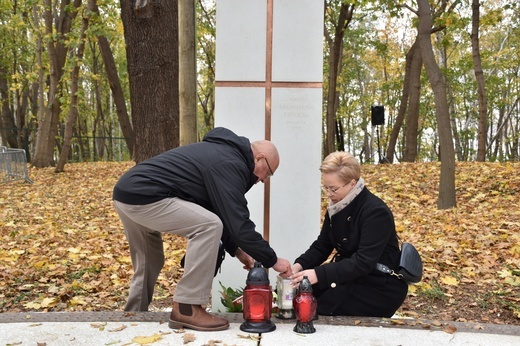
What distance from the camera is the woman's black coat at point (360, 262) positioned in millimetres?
3826

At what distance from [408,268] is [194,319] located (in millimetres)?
1428

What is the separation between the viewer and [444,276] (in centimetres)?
623

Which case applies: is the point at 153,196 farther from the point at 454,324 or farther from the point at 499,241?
the point at 499,241

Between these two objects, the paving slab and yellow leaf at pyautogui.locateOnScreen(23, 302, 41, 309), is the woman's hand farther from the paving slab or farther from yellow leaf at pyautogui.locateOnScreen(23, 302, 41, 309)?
yellow leaf at pyautogui.locateOnScreen(23, 302, 41, 309)

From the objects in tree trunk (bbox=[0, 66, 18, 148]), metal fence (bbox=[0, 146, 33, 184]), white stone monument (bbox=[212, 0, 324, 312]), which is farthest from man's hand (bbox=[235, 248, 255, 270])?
tree trunk (bbox=[0, 66, 18, 148])

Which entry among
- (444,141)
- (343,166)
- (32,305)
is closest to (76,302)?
(32,305)

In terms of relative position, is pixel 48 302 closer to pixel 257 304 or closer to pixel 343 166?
pixel 257 304

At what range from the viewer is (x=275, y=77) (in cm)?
504

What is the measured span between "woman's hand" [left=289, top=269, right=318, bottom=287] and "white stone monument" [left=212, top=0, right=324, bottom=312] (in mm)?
1279

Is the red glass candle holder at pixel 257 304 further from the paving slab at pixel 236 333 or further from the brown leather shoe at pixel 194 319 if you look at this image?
the brown leather shoe at pixel 194 319

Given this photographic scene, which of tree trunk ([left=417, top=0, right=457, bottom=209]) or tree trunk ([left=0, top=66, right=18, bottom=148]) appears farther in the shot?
tree trunk ([left=0, top=66, right=18, bottom=148])

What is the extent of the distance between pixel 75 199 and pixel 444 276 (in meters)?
8.47

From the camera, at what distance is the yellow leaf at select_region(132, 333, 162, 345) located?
352cm

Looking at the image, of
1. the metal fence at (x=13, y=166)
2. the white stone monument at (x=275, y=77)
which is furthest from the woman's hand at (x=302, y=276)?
the metal fence at (x=13, y=166)
